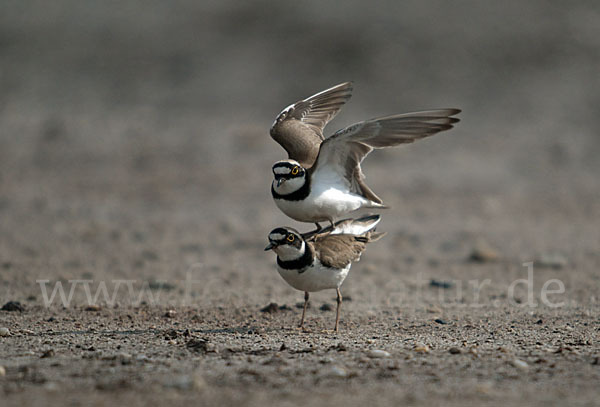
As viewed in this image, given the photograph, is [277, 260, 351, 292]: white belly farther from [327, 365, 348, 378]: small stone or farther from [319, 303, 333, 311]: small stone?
[327, 365, 348, 378]: small stone

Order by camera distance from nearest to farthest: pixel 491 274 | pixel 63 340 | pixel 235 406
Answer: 1. pixel 235 406
2. pixel 63 340
3. pixel 491 274

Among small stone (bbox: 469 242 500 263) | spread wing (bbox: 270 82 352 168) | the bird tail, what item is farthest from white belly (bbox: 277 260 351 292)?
small stone (bbox: 469 242 500 263)

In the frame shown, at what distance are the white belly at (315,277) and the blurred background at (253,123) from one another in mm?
2632

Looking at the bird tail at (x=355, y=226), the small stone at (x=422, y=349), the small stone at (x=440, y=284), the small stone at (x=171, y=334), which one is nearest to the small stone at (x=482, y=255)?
the small stone at (x=440, y=284)

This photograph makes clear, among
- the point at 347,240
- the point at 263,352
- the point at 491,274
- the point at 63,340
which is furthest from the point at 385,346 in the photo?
the point at 491,274

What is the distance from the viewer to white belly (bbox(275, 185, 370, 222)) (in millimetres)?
6352

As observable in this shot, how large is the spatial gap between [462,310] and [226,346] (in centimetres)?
295

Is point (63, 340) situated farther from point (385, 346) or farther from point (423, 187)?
point (423, 187)

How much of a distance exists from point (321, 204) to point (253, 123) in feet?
34.1

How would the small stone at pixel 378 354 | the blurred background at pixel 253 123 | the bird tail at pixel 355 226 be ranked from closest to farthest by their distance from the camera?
the small stone at pixel 378 354 → the bird tail at pixel 355 226 → the blurred background at pixel 253 123

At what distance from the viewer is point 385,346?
5.59 m

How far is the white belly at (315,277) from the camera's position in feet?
20.4

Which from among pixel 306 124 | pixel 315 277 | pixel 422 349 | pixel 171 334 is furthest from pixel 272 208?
pixel 422 349

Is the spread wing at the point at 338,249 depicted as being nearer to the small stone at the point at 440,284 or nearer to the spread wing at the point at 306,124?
the spread wing at the point at 306,124
